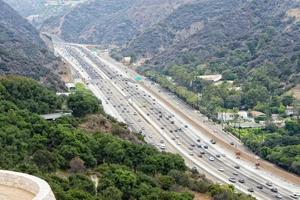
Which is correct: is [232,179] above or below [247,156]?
above

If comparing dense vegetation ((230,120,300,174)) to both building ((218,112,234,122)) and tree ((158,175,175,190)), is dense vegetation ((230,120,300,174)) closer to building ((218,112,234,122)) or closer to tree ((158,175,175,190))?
building ((218,112,234,122))

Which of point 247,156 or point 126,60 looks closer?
point 247,156

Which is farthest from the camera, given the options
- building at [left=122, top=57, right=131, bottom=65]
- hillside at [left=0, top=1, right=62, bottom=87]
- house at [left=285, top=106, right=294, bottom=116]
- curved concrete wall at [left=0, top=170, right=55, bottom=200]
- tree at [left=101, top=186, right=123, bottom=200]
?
building at [left=122, top=57, right=131, bottom=65]

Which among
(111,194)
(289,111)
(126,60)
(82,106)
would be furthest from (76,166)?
(126,60)

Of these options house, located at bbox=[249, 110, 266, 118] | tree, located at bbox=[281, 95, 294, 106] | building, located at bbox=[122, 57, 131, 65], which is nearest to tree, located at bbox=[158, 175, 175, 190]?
house, located at bbox=[249, 110, 266, 118]

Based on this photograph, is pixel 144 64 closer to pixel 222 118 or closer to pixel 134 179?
pixel 222 118

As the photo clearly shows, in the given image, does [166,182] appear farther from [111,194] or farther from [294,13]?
[294,13]

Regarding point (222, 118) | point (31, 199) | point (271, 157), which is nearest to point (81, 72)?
point (222, 118)

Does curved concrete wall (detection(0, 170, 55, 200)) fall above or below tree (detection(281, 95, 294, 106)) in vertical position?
above
